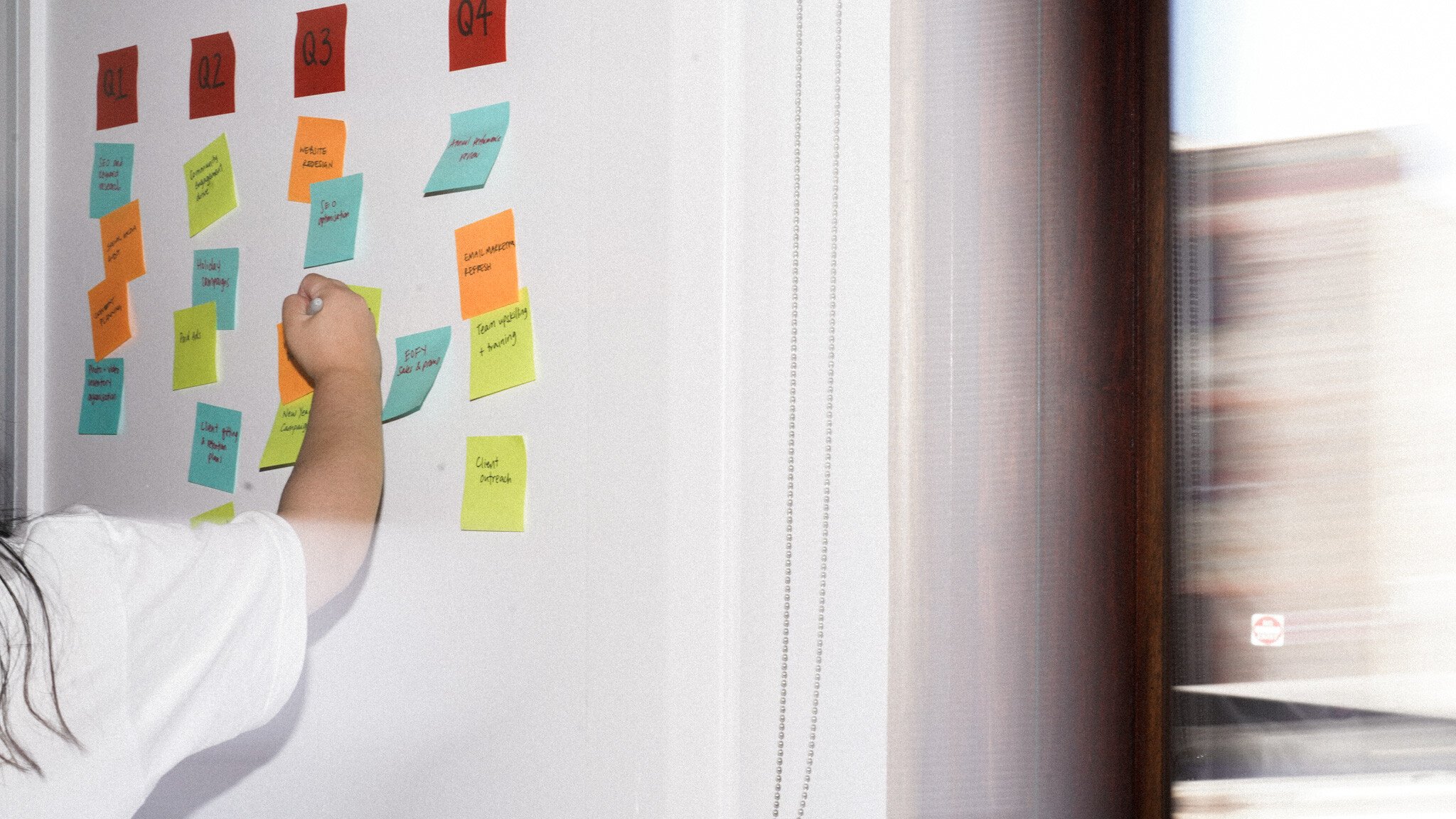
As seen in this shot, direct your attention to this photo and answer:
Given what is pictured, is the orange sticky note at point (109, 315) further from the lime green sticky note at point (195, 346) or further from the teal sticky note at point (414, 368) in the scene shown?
the teal sticky note at point (414, 368)

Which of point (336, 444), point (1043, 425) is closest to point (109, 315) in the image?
point (336, 444)

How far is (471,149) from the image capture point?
87 centimetres

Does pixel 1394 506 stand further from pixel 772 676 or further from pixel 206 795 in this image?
pixel 206 795

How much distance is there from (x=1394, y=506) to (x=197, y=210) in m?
1.32

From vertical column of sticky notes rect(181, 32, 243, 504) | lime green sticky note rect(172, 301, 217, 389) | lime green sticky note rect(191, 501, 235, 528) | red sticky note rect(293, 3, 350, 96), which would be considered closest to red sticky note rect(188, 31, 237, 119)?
vertical column of sticky notes rect(181, 32, 243, 504)

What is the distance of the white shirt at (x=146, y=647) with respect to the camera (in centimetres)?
64

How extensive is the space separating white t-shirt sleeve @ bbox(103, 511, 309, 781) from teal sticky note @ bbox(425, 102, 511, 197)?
34 cm

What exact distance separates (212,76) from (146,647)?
2.36ft

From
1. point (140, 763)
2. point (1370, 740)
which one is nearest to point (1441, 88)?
point (1370, 740)

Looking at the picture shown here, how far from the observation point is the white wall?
743mm

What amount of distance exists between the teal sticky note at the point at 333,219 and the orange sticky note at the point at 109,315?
14.3 inches

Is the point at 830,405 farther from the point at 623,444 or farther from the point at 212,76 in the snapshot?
the point at 212,76

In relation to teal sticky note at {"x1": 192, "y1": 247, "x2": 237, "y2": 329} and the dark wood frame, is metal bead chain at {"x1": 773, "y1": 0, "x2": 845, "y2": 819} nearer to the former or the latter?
the dark wood frame

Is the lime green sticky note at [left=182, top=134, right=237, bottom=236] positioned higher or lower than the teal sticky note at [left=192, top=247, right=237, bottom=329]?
higher
